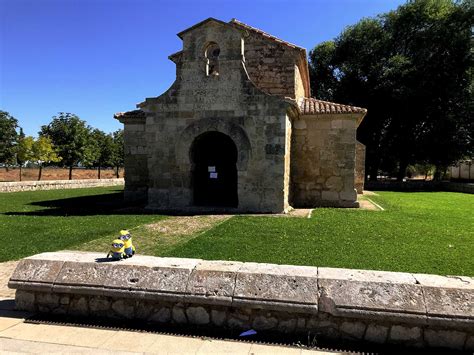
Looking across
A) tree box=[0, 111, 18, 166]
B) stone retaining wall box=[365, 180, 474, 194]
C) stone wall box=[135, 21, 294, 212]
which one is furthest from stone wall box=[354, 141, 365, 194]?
tree box=[0, 111, 18, 166]

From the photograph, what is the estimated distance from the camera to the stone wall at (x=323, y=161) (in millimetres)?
14094

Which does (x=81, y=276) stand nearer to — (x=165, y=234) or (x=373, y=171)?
(x=165, y=234)

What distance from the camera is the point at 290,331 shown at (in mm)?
3699

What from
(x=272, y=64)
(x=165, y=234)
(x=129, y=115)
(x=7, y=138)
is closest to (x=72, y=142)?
(x=7, y=138)

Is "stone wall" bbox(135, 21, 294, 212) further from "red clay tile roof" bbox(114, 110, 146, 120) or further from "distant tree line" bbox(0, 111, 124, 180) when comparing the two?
"distant tree line" bbox(0, 111, 124, 180)

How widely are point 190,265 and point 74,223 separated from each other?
7136mm

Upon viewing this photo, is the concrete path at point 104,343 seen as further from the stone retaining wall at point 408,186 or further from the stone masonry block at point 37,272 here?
the stone retaining wall at point 408,186

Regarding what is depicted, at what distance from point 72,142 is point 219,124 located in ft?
82.6

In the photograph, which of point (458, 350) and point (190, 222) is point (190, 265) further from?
point (190, 222)

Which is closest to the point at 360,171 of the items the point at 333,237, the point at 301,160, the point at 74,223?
the point at 301,160

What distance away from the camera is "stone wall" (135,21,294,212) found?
40.1 ft

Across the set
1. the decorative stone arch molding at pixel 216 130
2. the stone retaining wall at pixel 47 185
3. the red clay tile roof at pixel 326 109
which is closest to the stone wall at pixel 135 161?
the decorative stone arch molding at pixel 216 130

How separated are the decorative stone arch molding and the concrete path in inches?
355

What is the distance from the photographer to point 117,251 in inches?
175
